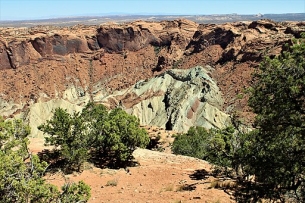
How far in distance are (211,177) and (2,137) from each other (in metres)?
13.2

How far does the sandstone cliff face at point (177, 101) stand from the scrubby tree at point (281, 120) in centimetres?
4683

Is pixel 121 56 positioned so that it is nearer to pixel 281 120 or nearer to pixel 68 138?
pixel 68 138

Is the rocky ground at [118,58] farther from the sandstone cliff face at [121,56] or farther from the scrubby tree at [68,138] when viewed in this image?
the scrubby tree at [68,138]

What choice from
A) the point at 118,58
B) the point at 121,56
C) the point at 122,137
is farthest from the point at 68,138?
the point at 121,56

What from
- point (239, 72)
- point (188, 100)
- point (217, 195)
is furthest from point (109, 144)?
point (239, 72)

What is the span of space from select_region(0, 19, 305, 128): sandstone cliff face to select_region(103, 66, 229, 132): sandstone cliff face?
1412 mm

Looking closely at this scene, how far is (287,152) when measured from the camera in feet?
34.3

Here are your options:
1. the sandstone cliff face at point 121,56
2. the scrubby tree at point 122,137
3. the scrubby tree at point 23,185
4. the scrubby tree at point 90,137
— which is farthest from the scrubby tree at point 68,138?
the sandstone cliff face at point 121,56

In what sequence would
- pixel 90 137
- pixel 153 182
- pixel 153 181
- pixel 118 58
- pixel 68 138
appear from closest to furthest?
pixel 153 182 → pixel 153 181 → pixel 68 138 → pixel 90 137 → pixel 118 58

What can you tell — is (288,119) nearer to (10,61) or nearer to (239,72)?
(239,72)

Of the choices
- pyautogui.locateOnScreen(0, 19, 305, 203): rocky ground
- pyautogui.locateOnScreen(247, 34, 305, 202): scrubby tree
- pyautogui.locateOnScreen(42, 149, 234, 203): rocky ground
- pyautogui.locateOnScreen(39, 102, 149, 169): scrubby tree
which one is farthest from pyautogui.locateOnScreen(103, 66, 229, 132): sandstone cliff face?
pyautogui.locateOnScreen(247, 34, 305, 202): scrubby tree

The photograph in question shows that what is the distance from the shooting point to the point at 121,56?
353 ft

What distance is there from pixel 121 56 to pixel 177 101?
42307 millimetres

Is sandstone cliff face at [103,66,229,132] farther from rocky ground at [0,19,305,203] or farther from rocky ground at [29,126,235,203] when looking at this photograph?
rocky ground at [29,126,235,203]
